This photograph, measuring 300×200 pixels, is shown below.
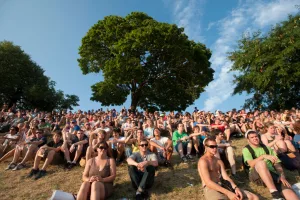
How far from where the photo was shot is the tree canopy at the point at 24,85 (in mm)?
29906

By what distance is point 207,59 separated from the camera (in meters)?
26.6

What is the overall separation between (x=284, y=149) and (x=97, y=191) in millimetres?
5202

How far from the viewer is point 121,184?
6.02 m

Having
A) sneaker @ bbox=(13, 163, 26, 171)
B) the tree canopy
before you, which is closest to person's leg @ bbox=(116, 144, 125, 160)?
sneaker @ bbox=(13, 163, 26, 171)

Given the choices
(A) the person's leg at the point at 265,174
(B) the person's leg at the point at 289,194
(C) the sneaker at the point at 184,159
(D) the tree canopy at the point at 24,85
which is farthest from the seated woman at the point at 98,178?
(D) the tree canopy at the point at 24,85

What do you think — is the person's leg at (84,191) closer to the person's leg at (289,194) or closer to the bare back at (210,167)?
the bare back at (210,167)

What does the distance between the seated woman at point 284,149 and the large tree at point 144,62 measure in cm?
1533

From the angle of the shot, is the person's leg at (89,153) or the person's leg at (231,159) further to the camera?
the person's leg at (89,153)

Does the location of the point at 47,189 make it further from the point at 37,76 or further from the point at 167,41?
the point at 37,76

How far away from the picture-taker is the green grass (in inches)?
212

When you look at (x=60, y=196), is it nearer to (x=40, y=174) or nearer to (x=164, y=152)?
(x=40, y=174)

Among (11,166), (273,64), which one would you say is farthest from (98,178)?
(273,64)

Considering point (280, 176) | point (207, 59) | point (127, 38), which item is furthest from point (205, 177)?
point (207, 59)

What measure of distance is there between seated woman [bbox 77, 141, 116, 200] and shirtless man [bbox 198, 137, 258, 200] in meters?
2.19
